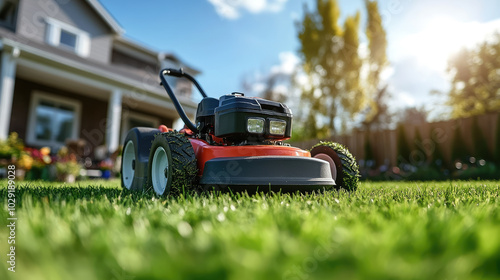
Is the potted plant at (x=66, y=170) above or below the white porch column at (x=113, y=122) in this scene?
below

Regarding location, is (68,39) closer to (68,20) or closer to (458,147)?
(68,20)

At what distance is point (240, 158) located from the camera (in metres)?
2.38

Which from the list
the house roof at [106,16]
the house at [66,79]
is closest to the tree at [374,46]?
the house at [66,79]

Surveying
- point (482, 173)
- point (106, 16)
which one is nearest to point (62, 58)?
point (106, 16)

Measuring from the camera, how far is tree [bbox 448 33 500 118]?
20.8m

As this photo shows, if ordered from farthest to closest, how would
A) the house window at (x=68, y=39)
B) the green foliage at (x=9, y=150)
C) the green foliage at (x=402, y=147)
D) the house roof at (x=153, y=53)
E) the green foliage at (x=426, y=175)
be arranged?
the house roof at (x=153, y=53), the house window at (x=68, y=39), the green foliage at (x=402, y=147), the green foliage at (x=426, y=175), the green foliage at (x=9, y=150)

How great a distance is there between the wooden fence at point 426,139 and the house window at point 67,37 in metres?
10.2

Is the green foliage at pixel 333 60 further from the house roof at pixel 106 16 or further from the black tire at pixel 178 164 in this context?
the black tire at pixel 178 164

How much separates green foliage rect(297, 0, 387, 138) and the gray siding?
1104cm

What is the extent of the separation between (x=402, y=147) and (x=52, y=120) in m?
11.4

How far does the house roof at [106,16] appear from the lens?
506 inches

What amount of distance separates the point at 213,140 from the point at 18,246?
2148mm

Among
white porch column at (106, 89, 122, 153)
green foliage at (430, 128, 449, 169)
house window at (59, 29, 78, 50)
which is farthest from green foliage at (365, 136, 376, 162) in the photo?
house window at (59, 29, 78, 50)

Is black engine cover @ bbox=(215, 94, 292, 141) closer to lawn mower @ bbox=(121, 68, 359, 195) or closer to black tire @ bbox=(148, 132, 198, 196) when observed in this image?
lawn mower @ bbox=(121, 68, 359, 195)
